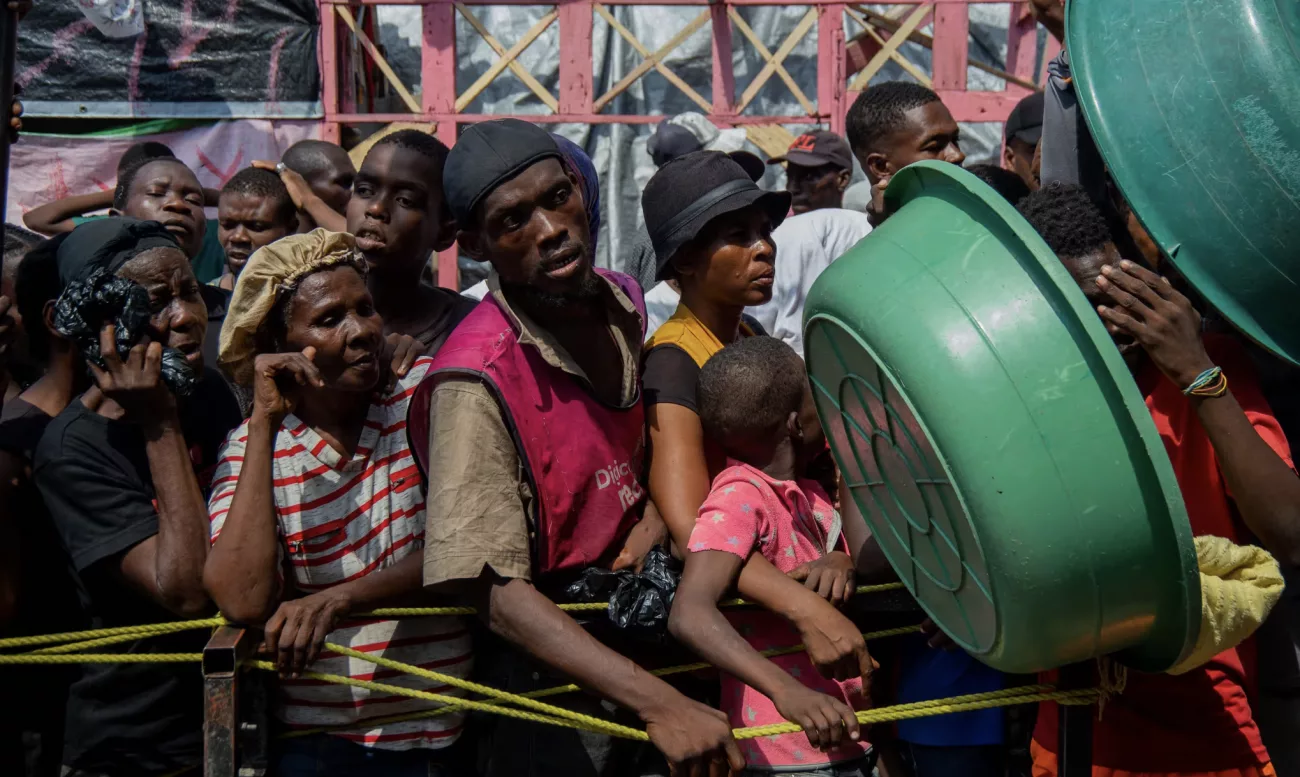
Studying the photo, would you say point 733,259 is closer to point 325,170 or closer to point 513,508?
point 513,508

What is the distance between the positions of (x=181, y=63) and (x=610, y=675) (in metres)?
7.14

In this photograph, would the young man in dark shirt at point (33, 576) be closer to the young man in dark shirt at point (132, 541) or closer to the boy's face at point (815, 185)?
the young man in dark shirt at point (132, 541)

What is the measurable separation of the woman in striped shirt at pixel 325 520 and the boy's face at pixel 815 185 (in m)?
3.62

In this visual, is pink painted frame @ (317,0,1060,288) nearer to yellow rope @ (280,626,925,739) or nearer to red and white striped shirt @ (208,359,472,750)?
red and white striped shirt @ (208,359,472,750)

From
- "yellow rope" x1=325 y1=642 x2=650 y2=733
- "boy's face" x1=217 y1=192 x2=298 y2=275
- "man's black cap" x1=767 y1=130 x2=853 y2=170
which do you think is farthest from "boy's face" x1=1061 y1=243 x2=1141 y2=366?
"man's black cap" x1=767 y1=130 x2=853 y2=170

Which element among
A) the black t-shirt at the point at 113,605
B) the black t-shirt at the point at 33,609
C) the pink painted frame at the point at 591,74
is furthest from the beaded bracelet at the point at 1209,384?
the pink painted frame at the point at 591,74

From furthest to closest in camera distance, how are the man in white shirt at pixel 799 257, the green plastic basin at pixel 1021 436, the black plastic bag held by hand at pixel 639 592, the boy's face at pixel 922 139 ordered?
the man in white shirt at pixel 799 257, the boy's face at pixel 922 139, the black plastic bag held by hand at pixel 639 592, the green plastic basin at pixel 1021 436

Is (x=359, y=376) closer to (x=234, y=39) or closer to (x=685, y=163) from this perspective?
(x=685, y=163)

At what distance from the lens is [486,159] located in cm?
285

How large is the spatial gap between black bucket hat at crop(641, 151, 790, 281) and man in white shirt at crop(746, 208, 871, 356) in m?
1.57

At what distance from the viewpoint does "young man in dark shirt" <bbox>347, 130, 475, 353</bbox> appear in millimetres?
3605

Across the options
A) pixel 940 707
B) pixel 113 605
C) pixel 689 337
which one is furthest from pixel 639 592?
pixel 113 605

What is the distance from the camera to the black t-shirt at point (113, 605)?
273 cm

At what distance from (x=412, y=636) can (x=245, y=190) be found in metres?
2.48
